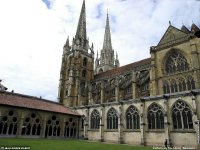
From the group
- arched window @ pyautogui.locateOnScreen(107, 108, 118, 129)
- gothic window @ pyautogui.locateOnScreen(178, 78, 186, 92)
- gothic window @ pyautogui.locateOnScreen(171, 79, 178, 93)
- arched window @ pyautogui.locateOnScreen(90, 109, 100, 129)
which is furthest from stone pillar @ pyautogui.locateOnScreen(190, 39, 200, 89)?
arched window @ pyautogui.locateOnScreen(90, 109, 100, 129)

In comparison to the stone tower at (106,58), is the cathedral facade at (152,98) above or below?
below

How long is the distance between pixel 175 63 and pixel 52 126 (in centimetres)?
2438

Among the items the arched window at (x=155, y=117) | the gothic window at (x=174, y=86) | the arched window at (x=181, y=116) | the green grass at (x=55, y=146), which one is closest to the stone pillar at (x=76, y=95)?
the gothic window at (x=174, y=86)

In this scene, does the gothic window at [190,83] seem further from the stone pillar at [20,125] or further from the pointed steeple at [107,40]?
the pointed steeple at [107,40]

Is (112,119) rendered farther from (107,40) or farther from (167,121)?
(107,40)

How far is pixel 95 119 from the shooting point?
106ft

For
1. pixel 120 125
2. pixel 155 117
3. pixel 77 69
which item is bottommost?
pixel 120 125

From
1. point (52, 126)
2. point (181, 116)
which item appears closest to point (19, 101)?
point (52, 126)

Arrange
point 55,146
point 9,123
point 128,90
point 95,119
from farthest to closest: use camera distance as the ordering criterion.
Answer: point 128,90
point 95,119
point 9,123
point 55,146

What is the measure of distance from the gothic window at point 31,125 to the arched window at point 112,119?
11.1m

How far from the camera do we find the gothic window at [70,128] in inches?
1304

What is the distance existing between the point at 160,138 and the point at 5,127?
20878 mm

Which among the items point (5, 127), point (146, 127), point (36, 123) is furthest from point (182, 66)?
point (5, 127)

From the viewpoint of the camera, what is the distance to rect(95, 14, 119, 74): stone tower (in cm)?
7356
